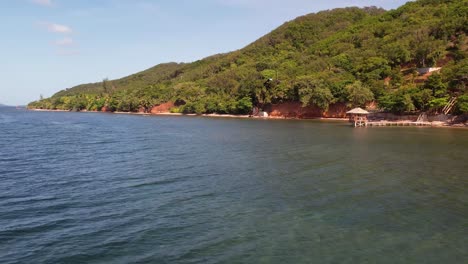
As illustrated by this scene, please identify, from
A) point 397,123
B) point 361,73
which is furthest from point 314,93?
point 397,123

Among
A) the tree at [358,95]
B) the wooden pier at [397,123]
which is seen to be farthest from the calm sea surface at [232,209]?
the tree at [358,95]

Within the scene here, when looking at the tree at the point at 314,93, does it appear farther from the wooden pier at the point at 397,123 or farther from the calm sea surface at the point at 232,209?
the calm sea surface at the point at 232,209

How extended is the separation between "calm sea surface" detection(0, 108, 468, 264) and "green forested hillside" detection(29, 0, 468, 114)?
45.4m

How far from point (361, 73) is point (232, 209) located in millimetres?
79346

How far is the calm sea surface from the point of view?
438 inches

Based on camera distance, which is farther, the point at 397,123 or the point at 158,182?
the point at 397,123

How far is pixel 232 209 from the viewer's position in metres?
15.1

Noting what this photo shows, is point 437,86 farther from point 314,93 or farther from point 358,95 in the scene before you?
point 314,93

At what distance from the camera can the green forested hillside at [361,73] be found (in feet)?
222

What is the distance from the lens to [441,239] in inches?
479

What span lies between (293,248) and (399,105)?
62058mm

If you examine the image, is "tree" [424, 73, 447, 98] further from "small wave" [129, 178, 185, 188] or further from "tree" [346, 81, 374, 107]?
"small wave" [129, 178, 185, 188]

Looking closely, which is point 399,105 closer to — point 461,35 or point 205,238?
point 461,35

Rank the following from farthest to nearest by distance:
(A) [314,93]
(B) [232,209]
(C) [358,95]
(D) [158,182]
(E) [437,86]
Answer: (A) [314,93] → (C) [358,95] → (E) [437,86] → (D) [158,182] → (B) [232,209]
